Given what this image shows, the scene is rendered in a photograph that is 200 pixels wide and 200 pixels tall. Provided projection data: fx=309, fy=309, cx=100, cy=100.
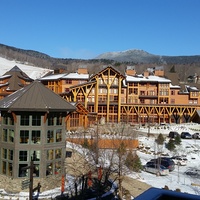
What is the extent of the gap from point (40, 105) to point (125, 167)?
36.5ft

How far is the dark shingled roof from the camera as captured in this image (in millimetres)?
21038

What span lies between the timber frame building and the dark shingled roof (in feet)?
98.8

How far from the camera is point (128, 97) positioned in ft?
199

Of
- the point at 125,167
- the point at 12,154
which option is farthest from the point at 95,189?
the point at 125,167

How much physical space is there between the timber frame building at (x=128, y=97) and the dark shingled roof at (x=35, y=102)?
30.1 m

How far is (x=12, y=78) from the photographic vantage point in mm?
63594

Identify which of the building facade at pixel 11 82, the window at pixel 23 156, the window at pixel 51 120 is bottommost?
the window at pixel 23 156

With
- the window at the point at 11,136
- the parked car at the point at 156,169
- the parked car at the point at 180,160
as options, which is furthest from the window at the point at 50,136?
the parked car at the point at 180,160

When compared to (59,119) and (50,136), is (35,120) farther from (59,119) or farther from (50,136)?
(59,119)

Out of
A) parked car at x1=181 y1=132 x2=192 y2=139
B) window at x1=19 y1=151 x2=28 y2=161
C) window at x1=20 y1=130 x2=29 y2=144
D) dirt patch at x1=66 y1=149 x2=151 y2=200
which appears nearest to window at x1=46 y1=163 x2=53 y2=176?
window at x1=19 y1=151 x2=28 y2=161

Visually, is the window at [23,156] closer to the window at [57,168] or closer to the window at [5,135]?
the window at [5,135]

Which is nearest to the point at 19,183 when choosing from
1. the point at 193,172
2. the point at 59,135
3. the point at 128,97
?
the point at 59,135

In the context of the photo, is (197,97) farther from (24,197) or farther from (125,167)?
(24,197)

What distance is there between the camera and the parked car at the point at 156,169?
29.2m
